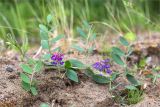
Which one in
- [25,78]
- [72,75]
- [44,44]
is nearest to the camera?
[25,78]

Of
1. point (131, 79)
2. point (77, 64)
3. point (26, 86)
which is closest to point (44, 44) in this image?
point (77, 64)

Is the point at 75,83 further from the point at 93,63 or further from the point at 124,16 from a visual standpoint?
the point at 124,16

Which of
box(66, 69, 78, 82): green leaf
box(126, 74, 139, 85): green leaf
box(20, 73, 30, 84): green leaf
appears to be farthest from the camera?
box(126, 74, 139, 85): green leaf

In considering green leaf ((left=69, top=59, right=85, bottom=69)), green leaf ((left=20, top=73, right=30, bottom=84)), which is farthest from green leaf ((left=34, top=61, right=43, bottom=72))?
green leaf ((left=69, top=59, right=85, bottom=69))

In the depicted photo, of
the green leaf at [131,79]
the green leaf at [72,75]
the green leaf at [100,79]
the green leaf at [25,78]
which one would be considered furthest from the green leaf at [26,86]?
the green leaf at [131,79]

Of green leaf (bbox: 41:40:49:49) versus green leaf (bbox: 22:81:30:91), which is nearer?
green leaf (bbox: 22:81:30:91)

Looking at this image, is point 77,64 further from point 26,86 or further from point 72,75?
point 26,86

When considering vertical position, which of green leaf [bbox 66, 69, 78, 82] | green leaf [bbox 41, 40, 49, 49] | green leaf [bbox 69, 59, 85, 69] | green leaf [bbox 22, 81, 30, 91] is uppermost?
green leaf [bbox 41, 40, 49, 49]

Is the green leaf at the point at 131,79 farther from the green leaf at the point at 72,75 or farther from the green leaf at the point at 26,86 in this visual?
the green leaf at the point at 26,86

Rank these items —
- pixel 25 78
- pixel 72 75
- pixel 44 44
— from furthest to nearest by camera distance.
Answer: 1. pixel 44 44
2. pixel 72 75
3. pixel 25 78

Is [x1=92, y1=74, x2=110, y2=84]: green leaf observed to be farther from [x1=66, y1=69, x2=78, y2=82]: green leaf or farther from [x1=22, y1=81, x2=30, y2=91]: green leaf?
[x1=22, y1=81, x2=30, y2=91]: green leaf

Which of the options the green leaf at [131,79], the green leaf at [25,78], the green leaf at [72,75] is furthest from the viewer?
the green leaf at [131,79]
